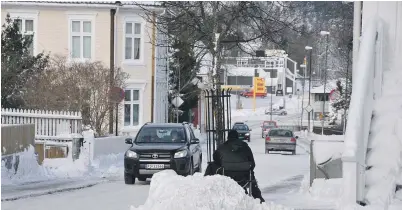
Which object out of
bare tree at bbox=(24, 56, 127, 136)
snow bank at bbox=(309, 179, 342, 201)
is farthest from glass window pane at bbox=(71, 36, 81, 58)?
snow bank at bbox=(309, 179, 342, 201)

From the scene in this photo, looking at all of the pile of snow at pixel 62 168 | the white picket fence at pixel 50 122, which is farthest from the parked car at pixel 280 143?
the white picket fence at pixel 50 122

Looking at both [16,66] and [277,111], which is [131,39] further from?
[277,111]

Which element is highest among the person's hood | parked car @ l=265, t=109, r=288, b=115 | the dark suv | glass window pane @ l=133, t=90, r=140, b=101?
glass window pane @ l=133, t=90, r=140, b=101

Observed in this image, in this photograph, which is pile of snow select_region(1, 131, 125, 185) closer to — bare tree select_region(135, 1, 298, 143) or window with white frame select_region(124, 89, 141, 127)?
bare tree select_region(135, 1, 298, 143)

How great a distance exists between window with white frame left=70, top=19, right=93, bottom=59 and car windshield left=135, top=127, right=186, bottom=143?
23578 millimetres

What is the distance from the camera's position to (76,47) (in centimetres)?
4762

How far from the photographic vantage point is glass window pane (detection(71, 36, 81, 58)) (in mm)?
47375

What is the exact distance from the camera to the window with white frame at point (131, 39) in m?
47.7

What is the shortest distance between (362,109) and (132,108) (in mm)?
36456

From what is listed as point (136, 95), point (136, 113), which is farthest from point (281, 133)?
point (136, 95)

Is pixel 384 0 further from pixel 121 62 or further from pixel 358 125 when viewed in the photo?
pixel 121 62

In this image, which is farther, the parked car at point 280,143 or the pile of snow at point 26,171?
the parked car at point 280,143

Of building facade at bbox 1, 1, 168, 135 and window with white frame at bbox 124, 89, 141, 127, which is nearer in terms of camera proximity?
building facade at bbox 1, 1, 168, 135

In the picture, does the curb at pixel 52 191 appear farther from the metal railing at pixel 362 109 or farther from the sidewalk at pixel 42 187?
the metal railing at pixel 362 109
